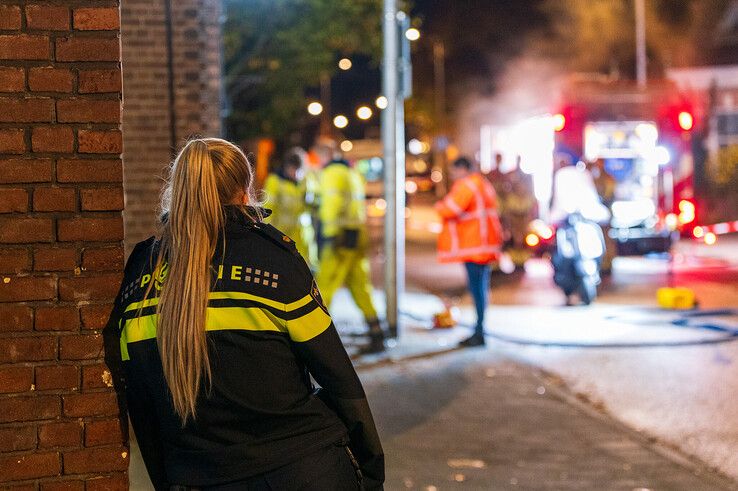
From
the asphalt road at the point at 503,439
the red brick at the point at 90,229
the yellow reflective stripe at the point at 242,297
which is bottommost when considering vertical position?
the asphalt road at the point at 503,439

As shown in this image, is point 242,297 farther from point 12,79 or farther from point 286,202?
point 286,202

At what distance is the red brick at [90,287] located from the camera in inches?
124

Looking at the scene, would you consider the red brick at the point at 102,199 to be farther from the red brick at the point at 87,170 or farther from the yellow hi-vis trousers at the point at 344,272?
the yellow hi-vis trousers at the point at 344,272

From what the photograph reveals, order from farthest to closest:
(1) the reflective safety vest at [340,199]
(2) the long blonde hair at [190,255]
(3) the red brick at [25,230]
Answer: (1) the reflective safety vest at [340,199] < (3) the red brick at [25,230] < (2) the long blonde hair at [190,255]

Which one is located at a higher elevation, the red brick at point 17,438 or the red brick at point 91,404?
the red brick at point 91,404

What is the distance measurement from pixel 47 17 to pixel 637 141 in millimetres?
15695

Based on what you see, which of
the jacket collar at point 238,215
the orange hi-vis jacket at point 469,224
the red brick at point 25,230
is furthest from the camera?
the orange hi-vis jacket at point 469,224

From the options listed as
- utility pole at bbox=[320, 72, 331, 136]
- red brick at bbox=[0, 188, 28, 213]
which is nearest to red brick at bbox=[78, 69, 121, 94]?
red brick at bbox=[0, 188, 28, 213]

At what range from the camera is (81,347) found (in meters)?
3.18

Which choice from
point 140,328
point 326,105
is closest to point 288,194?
point 140,328

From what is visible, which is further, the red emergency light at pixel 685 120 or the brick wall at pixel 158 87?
the red emergency light at pixel 685 120

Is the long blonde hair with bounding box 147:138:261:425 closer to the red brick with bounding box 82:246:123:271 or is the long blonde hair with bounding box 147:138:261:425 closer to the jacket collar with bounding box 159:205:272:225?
the jacket collar with bounding box 159:205:272:225

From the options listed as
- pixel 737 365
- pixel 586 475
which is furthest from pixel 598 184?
pixel 586 475

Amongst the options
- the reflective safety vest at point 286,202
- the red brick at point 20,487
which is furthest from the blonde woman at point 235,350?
the reflective safety vest at point 286,202
